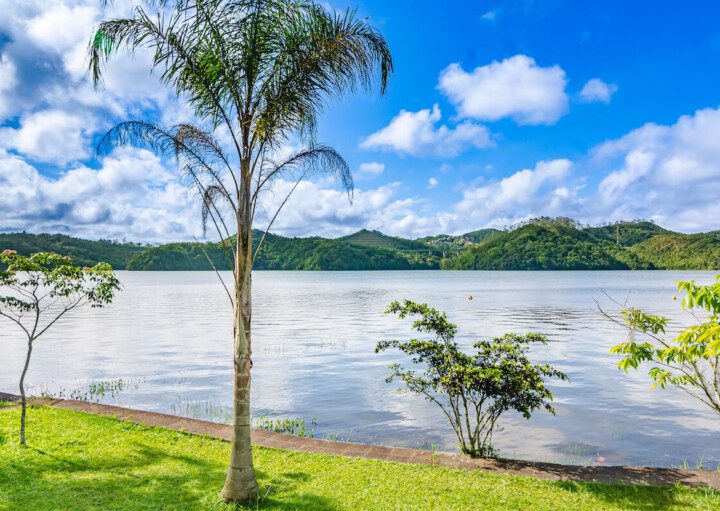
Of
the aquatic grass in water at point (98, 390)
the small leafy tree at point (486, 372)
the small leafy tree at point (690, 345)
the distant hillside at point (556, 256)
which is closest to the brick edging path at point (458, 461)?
the small leafy tree at point (486, 372)

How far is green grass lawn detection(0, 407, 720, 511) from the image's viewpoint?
6.41m

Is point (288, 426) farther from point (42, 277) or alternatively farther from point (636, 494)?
point (636, 494)

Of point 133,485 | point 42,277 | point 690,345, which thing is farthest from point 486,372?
point 42,277

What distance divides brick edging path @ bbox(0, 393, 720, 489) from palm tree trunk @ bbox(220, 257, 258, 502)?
2.58m

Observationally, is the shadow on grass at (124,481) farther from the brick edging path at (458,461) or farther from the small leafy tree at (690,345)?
the small leafy tree at (690,345)

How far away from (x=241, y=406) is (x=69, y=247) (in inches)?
7319

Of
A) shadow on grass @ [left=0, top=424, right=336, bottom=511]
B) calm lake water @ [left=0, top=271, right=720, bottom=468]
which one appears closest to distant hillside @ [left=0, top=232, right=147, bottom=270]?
calm lake water @ [left=0, top=271, right=720, bottom=468]

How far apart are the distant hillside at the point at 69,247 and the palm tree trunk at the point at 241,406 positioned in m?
151

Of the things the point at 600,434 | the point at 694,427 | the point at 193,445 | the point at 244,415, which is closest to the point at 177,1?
the point at 244,415

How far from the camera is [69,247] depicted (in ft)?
543

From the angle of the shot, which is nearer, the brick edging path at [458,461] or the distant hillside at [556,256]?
the brick edging path at [458,461]

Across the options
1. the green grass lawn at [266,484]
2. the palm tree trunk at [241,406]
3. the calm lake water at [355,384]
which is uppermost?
the palm tree trunk at [241,406]

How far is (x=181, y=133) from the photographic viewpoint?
715cm

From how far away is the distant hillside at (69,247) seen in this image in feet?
478
